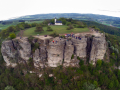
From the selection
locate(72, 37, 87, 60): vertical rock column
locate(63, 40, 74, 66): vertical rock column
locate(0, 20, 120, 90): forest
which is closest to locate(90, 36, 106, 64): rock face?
locate(0, 20, 120, 90): forest

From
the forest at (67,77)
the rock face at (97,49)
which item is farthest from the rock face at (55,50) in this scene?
the forest at (67,77)

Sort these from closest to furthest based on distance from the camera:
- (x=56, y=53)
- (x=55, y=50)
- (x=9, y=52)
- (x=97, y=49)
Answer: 1. (x=55, y=50)
2. (x=56, y=53)
3. (x=97, y=49)
4. (x=9, y=52)

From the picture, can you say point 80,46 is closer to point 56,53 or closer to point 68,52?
point 68,52

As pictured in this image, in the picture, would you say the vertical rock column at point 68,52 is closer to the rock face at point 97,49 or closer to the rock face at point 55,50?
the rock face at point 55,50

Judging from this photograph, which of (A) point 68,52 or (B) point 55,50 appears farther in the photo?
(A) point 68,52

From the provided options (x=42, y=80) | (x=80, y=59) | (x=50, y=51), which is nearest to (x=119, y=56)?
(x=80, y=59)

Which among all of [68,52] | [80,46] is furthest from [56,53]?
[80,46]

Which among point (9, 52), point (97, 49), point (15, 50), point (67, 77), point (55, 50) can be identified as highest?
point (55, 50)
